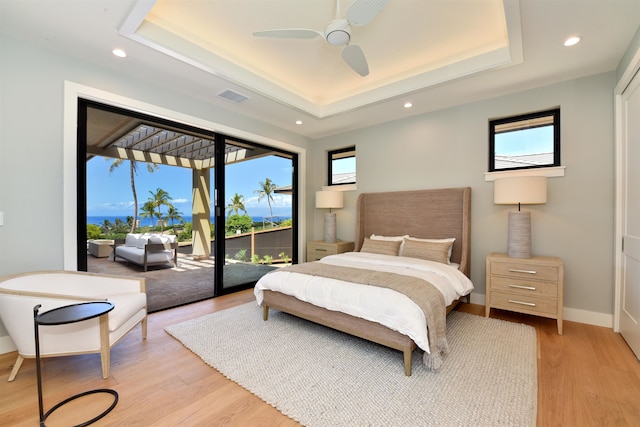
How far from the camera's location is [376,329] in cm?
223

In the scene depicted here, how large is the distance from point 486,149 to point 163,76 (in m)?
4.14

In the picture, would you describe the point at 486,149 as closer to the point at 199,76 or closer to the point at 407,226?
the point at 407,226

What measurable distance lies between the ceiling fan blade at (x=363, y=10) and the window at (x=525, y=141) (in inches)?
104

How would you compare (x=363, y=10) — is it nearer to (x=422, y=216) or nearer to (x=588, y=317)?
(x=422, y=216)

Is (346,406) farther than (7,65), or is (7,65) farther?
(7,65)

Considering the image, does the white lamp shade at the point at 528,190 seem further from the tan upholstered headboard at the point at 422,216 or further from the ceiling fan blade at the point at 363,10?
the ceiling fan blade at the point at 363,10

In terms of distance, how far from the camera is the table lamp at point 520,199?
117 inches

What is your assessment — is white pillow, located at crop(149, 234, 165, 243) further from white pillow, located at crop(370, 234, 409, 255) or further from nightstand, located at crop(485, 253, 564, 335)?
nightstand, located at crop(485, 253, 564, 335)

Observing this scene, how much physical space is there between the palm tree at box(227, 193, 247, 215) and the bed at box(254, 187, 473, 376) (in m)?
1.62

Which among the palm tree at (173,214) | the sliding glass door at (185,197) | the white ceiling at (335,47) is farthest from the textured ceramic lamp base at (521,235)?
the palm tree at (173,214)

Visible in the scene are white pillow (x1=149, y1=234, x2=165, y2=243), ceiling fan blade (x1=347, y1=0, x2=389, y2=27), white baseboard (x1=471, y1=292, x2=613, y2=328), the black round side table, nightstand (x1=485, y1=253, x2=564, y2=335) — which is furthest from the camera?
white pillow (x1=149, y1=234, x2=165, y2=243)

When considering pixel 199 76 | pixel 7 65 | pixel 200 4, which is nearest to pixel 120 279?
pixel 7 65

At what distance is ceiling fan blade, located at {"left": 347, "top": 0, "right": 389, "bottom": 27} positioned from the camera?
186cm

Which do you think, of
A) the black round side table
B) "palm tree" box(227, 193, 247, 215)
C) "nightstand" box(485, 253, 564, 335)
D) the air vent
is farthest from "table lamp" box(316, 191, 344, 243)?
the black round side table
